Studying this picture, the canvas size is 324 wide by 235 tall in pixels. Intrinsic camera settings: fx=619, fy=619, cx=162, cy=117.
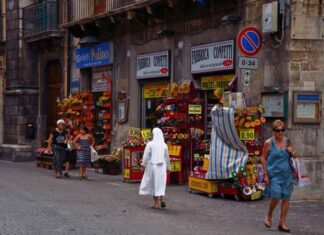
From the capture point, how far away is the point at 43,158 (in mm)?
20375

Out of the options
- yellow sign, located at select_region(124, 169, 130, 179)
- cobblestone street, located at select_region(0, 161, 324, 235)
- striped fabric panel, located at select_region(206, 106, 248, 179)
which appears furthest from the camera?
yellow sign, located at select_region(124, 169, 130, 179)

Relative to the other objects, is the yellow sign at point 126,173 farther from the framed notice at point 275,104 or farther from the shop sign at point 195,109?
the framed notice at point 275,104

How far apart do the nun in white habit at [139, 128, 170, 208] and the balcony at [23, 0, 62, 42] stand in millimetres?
11857

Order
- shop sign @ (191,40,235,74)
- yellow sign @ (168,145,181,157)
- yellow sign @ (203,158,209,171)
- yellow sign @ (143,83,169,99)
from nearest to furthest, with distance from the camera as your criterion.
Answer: yellow sign @ (203,158,209,171), shop sign @ (191,40,235,74), yellow sign @ (168,145,181,157), yellow sign @ (143,83,169,99)

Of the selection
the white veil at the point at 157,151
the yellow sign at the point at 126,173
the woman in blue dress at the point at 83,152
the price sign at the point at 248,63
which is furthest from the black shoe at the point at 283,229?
the woman in blue dress at the point at 83,152

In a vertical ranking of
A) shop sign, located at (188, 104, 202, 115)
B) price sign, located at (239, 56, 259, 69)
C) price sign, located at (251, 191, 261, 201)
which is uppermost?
price sign, located at (239, 56, 259, 69)

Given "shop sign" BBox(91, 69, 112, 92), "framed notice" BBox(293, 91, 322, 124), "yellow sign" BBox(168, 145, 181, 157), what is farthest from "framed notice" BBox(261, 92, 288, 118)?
"shop sign" BBox(91, 69, 112, 92)

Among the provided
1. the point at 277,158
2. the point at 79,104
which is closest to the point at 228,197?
the point at 277,158

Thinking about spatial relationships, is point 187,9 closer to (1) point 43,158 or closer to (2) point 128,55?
(2) point 128,55

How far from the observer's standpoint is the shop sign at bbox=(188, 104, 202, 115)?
14.8 meters

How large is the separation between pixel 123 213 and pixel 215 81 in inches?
220

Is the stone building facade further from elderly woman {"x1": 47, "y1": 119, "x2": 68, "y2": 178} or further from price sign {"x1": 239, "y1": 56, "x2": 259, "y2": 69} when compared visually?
elderly woman {"x1": 47, "y1": 119, "x2": 68, "y2": 178}

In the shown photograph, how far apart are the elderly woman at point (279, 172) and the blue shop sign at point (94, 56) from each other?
1087 centimetres

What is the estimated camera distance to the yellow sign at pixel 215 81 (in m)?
14.7
